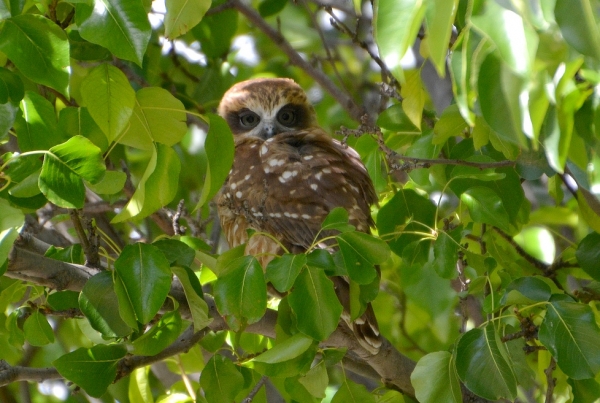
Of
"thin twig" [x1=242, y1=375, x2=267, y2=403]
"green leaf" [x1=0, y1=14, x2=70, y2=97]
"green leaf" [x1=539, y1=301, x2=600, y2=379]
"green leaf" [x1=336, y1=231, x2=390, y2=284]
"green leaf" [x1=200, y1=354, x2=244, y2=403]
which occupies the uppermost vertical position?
"green leaf" [x1=0, y1=14, x2=70, y2=97]

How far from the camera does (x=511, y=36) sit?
2.73ft

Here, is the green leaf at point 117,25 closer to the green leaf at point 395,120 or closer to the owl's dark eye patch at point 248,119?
the green leaf at point 395,120

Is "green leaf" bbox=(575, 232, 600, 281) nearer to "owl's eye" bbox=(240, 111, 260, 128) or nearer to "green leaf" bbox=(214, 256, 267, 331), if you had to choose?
"green leaf" bbox=(214, 256, 267, 331)

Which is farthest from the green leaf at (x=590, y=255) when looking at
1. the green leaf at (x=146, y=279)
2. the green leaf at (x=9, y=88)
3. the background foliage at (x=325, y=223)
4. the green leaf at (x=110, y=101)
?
the green leaf at (x=9, y=88)

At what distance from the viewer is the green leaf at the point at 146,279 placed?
1554 mm

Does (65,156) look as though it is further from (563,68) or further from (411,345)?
(411,345)

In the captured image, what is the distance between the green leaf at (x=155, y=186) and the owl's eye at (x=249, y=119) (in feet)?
6.02

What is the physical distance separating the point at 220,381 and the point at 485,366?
0.67 m

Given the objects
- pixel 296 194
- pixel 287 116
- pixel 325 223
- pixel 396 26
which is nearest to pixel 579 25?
pixel 396 26

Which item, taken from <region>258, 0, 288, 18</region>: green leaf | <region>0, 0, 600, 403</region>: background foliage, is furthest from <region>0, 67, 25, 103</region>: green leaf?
<region>258, 0, 288, 18</region>: green leaf

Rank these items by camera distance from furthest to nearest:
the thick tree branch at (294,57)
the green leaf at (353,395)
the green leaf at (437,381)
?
the thick tree branch at (294,57), the green leaf at (353,395), the green leaf at (437,381)

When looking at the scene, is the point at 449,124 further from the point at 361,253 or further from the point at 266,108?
the point at 266,108

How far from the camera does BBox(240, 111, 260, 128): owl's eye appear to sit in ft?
11.5

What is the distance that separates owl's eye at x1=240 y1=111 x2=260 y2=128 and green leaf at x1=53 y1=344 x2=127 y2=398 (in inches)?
72.9
